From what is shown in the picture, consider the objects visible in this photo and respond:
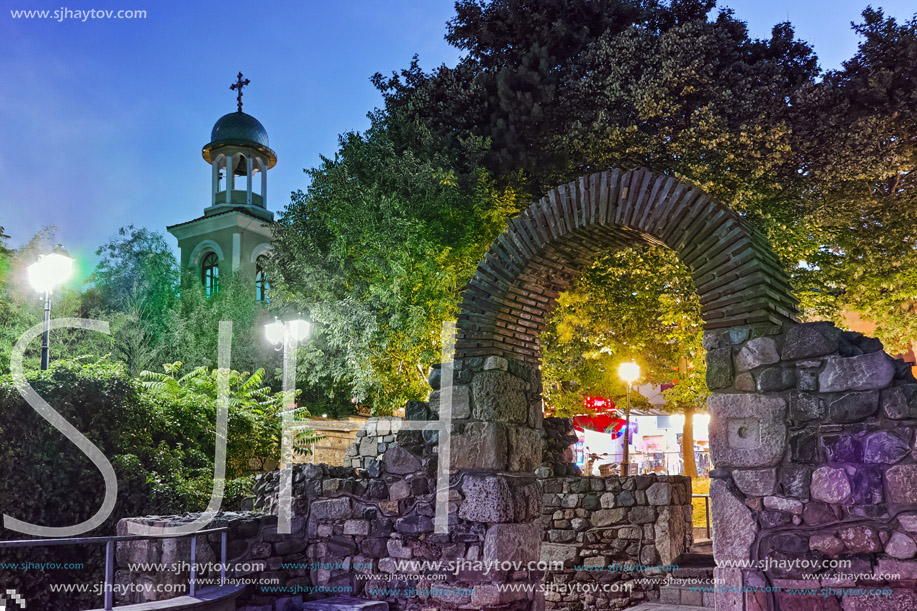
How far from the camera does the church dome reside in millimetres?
28141

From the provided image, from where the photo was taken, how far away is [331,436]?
14180mm

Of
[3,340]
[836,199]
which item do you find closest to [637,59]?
[836,199]

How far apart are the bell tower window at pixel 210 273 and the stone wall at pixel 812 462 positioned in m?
26.4

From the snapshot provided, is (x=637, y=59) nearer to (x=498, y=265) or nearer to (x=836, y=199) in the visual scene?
(x=836, y=199)

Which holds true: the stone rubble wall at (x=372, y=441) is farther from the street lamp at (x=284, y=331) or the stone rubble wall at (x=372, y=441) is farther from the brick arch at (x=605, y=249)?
the street lamp at (x=284, y=331)

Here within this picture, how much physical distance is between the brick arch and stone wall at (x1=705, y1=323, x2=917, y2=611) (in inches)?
12.3

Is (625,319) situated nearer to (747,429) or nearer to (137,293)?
(747,429)

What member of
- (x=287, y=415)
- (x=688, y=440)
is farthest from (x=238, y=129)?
(x=287, y=415)

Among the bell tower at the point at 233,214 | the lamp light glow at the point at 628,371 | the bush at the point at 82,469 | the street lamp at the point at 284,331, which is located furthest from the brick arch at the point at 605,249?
the bell tower at the point at 233,214

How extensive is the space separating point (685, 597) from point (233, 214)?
24417 millimetres

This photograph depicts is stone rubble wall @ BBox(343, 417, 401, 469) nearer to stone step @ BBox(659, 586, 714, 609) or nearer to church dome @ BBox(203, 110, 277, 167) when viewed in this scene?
stone step @ BBox(659, 586, 714, 609)

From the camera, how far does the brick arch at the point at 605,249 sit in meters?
5.02

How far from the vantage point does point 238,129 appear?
92.6 feet

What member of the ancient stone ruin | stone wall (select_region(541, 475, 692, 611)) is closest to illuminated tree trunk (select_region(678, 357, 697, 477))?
stone wall (select_region(541, 475, 692, 611))
